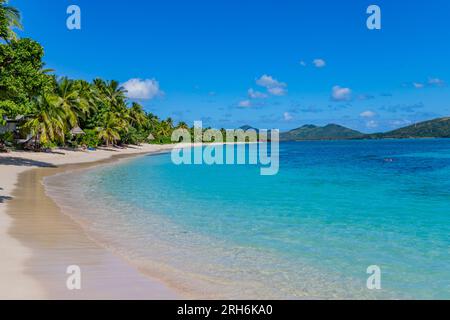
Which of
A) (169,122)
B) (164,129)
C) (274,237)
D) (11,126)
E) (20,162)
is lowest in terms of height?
(274,237)

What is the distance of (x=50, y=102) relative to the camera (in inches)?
1671

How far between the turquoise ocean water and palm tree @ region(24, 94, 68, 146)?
66.7ft

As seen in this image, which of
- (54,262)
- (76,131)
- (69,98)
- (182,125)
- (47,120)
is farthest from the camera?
(182,125)

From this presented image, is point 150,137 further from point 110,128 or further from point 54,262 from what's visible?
point 54,262

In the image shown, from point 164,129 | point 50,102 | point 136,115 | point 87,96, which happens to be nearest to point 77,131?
point 87,96

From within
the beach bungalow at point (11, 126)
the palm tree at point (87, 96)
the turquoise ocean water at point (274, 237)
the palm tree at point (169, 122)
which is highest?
the palm tree at point (169, 122)

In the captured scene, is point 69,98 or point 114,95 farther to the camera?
point 114,95

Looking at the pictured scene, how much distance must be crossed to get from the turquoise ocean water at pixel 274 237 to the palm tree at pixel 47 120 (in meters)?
20.3

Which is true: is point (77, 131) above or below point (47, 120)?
above

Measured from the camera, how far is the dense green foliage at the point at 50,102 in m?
18.2

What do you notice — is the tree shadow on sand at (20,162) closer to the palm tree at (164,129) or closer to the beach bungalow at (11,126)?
the beach bungalow at (11,126)

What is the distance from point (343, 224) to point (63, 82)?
143 ft

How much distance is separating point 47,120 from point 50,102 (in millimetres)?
2204

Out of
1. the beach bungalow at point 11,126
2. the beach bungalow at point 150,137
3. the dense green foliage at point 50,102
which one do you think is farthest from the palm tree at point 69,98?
the beach bungalow at point 150,137
